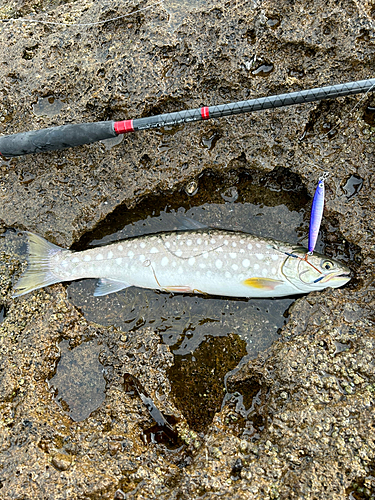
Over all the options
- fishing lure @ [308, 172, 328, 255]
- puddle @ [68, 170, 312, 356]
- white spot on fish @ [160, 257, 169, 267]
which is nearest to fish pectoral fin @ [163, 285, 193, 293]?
puddle @ [68, 170, 312, 356]

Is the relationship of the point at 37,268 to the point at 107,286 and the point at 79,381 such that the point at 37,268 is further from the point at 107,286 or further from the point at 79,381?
the point at 79,381

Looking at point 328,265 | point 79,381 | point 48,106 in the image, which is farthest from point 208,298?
point 48,106

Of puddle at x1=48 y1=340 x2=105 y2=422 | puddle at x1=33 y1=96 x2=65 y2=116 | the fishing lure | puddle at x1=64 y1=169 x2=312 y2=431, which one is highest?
puddle at x1=33 y1=96 x2=65 y2=116

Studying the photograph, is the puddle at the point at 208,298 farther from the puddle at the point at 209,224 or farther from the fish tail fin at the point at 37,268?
the fish tail fin at the point at 37,268

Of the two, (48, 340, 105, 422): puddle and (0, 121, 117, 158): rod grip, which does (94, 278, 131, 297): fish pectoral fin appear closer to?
(48, 340, 105, 422): puddle

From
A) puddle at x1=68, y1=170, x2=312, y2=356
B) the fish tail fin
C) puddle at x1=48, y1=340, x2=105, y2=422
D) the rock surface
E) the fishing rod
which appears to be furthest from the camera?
puddle at x1=68, y1=170, x2=312, y2=356

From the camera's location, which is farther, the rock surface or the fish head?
the fish head

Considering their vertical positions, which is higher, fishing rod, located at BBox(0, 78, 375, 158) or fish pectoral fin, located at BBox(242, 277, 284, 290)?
fishing rod, located at BBox(0, 78, 375, 158)

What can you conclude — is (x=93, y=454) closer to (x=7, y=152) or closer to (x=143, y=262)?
(x=143, y=262)
